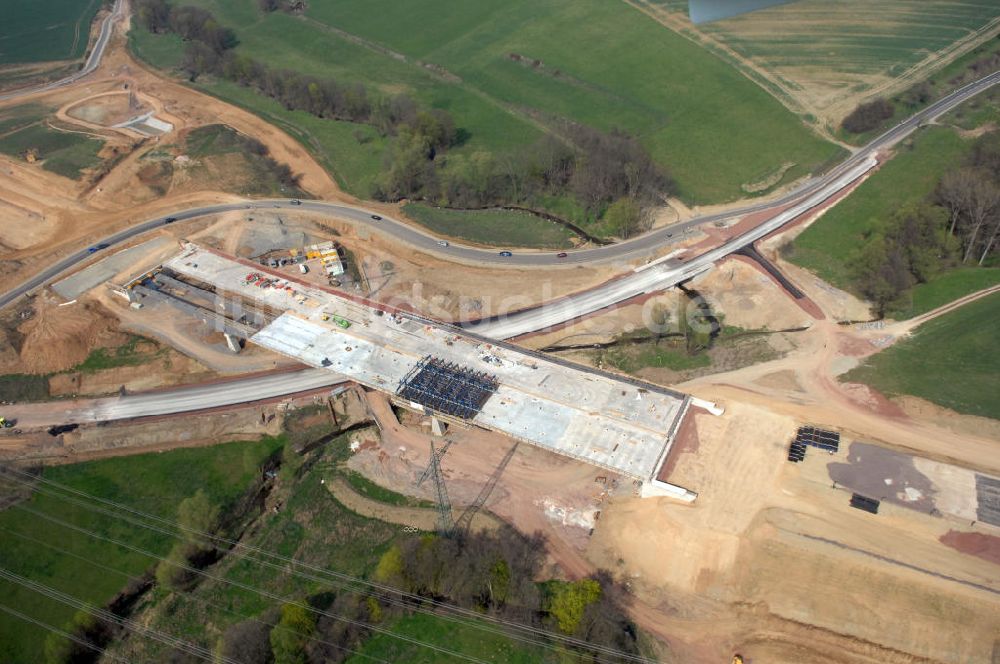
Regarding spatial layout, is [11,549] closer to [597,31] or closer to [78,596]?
[78,596]

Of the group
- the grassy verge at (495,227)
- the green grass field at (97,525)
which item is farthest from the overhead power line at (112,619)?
the grassy verge at (495,227)

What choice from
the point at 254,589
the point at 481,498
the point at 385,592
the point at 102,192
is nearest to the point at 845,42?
the point at 481,498

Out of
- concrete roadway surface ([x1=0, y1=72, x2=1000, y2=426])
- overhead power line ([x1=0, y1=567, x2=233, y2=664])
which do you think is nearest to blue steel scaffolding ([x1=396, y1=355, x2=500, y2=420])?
concrete roadway surface ([x1=0, y1=72, x2=1000, y2=426])

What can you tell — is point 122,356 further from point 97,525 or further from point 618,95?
point 618,95

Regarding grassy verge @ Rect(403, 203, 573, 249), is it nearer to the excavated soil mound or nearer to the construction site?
the construction site

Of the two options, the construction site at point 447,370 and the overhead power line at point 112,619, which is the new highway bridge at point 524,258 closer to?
the construction site at point 447,370
